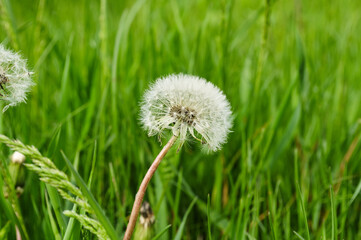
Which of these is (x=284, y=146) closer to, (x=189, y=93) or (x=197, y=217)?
(x=197, y=217)

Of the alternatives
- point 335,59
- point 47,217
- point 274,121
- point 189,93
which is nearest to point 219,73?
point 274,121

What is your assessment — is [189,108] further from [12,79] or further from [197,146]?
[197,146]

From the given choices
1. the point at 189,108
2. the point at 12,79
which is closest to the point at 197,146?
the point at 189,108

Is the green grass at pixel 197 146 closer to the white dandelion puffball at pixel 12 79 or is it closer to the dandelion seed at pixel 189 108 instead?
the dandelion seed at pixel 189 108

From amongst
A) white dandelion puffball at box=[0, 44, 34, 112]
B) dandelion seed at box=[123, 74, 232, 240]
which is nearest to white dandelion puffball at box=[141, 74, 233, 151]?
dandelion seed at box=[123, 74, 232, 240]

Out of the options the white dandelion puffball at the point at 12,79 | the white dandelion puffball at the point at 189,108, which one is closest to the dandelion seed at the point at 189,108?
the white dandelion puffball at the point at 189,108
